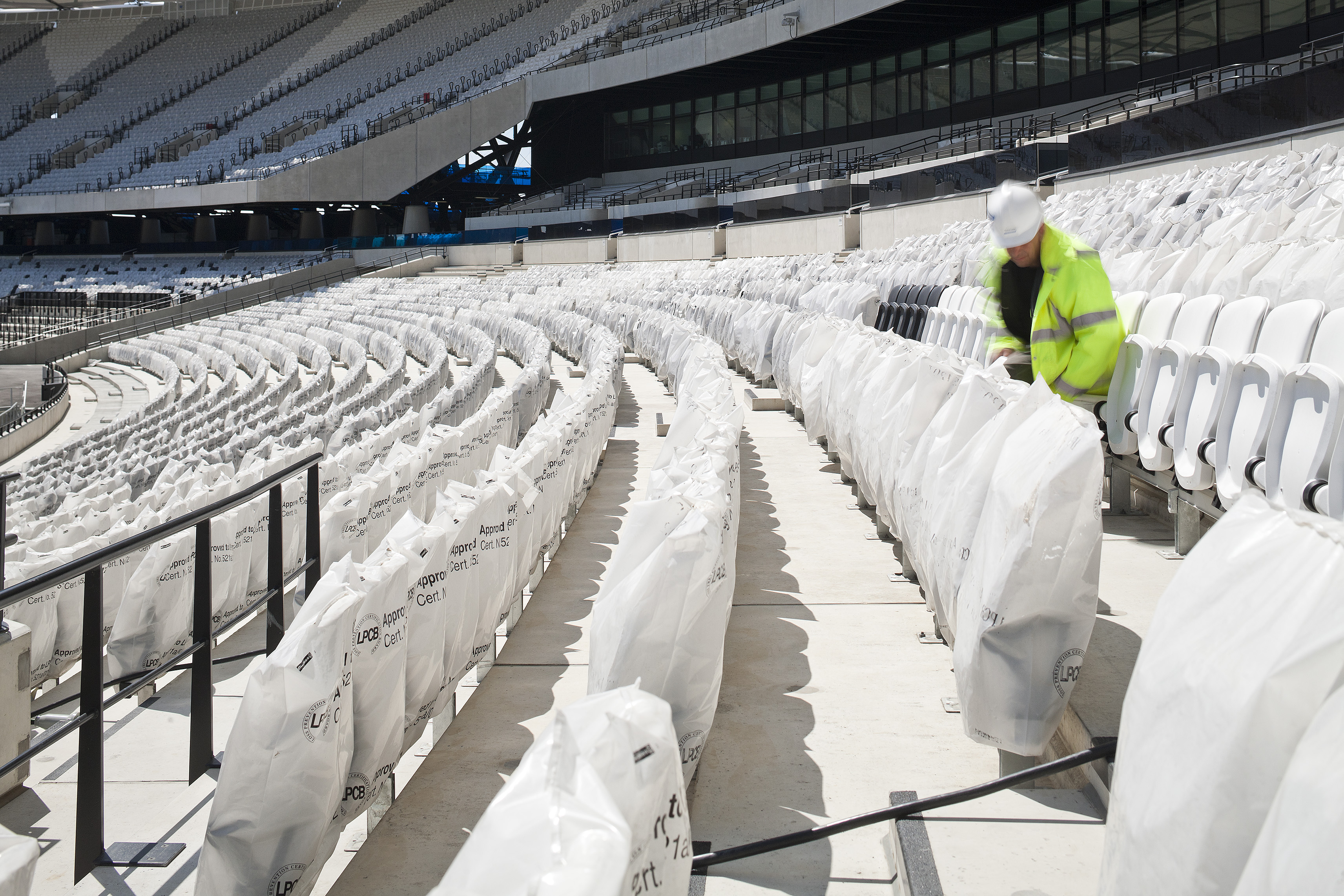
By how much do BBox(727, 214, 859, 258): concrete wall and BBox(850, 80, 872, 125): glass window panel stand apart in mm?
10104

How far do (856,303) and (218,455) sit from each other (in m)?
6.27

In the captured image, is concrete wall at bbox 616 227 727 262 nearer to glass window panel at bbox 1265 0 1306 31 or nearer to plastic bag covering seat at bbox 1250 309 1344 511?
glass window panel at bbox 1265 0 1306 31

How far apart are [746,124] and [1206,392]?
38613 mm

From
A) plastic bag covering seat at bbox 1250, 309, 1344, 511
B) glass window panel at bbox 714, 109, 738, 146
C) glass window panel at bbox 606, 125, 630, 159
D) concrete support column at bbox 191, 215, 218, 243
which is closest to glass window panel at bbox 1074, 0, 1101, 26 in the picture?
glass window panel at bbox 714, 109, 738, 146

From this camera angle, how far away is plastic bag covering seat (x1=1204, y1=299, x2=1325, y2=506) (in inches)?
135

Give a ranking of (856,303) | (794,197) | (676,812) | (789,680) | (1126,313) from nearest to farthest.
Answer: (676,812) → (789,680) → (1126,313) → (856,303) → (794,197)

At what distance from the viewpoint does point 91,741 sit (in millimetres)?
3115

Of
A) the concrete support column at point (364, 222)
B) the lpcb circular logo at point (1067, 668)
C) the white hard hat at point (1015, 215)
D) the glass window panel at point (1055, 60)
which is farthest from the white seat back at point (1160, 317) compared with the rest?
the concrete support column at point (364, 222)

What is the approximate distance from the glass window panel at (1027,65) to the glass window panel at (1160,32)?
3.53 meters

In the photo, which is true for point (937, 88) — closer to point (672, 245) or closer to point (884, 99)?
point (884, 99)

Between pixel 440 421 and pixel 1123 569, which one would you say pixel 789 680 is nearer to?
pixel 1123 569

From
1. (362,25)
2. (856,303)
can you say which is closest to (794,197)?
(856,303)

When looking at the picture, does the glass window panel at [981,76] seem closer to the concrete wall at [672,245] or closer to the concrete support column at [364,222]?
the concrete wall at [672,245]

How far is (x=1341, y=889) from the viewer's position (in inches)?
44.4
